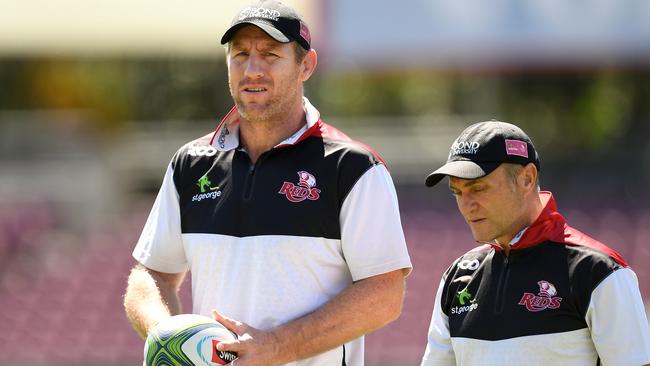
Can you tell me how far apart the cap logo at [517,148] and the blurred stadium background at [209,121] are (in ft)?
20.7

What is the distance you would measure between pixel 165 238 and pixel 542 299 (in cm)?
125

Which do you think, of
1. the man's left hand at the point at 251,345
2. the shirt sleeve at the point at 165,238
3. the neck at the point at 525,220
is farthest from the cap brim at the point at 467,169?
the shirt sleeve at the point at 165,238

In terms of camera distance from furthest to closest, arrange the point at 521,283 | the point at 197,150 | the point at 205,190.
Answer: the point at 197,150, the point at 205,190, the point at 521,283

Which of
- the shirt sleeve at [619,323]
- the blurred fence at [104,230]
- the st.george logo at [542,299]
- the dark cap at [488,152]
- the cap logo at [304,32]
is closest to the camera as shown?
the shirt sleeve at [619,323]

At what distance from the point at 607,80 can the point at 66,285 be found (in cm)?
896

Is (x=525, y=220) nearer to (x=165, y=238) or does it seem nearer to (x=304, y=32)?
(x=304, y=32)

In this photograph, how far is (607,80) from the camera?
16734 mm

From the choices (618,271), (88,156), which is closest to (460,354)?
(618,271)

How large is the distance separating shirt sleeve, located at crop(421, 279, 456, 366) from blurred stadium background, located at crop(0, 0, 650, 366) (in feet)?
19.9

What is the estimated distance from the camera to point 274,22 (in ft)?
11.2

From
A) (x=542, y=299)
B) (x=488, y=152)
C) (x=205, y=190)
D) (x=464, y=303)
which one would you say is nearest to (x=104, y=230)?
(x=205, y=190)

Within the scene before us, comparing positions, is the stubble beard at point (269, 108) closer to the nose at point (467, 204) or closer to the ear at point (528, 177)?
the nose at point (467, 204)

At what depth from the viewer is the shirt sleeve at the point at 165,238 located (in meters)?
3.64

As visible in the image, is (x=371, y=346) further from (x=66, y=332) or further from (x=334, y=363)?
(x=334, y=363)
